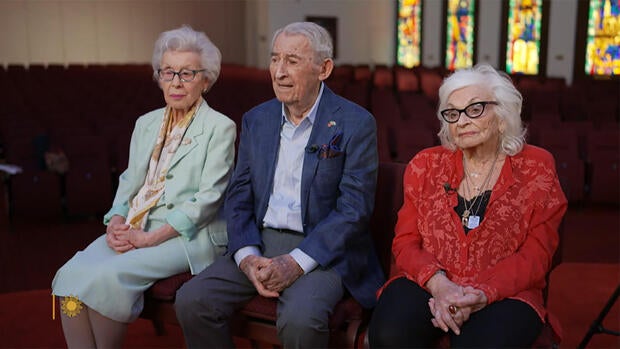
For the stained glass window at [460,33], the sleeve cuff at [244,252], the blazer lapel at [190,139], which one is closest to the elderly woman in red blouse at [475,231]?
the sleeve cuff at [244,252]

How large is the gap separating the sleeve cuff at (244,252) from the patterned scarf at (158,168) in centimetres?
44

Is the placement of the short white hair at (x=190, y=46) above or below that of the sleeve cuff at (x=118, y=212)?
above

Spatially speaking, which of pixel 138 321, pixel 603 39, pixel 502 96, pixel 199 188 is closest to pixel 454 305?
pixel 502 96

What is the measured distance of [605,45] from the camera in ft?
45.3

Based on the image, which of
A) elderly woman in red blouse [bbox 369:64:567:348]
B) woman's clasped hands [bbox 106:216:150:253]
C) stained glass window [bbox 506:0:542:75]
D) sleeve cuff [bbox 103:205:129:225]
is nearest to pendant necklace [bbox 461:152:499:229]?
elderly woman in red blouse [bbox 369:64:567:348]

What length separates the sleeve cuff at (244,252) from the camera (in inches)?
90.2

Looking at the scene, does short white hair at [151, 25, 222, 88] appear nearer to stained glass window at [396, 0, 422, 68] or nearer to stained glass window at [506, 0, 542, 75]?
stained glass window at [506, 0, 542, 75]

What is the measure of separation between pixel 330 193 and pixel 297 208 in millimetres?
133

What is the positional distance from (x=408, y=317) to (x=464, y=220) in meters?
0.37

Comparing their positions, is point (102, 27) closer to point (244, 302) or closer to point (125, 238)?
point (125, 238)

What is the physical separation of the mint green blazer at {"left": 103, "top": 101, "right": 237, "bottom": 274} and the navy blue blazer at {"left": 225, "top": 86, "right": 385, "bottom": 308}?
10 cm

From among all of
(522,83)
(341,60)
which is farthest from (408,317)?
(341,60)

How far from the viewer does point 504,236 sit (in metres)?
2.08

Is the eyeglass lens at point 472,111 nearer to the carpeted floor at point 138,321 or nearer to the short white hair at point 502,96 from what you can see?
the short white hair at point 502,96
